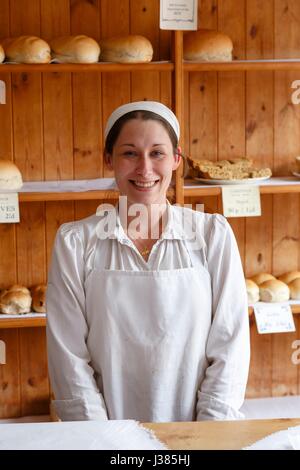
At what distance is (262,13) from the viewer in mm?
3090

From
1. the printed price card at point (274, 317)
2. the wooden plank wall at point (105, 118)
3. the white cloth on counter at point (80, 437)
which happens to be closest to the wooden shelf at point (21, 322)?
the wooden plank wall at point (105, 118)

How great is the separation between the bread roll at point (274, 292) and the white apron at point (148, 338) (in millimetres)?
1258

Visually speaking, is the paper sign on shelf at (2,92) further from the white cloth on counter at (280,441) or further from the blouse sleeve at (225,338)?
the white cloth on counter at (280,441)

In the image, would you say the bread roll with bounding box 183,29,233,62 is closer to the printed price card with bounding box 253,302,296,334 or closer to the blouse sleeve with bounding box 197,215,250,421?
the printed price card with bounding box 253,302,296,334

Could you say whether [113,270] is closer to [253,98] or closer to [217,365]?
[217,365]

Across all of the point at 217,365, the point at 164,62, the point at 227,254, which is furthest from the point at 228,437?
the point at 164,62

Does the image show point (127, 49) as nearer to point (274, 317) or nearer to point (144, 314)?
point (274, 317)

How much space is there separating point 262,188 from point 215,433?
5.63 feet

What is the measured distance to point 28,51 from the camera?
2750 millimetres

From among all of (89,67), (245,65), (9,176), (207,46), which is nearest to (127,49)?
(89,67)

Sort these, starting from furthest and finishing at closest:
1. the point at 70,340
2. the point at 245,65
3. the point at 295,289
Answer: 1. the point at 295,289
2. the point at 245,65
3. the point at 70,340

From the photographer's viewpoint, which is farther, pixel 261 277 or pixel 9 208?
pixel 261 277

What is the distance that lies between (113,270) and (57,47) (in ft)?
4.37

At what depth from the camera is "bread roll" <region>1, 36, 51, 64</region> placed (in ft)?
9.02
